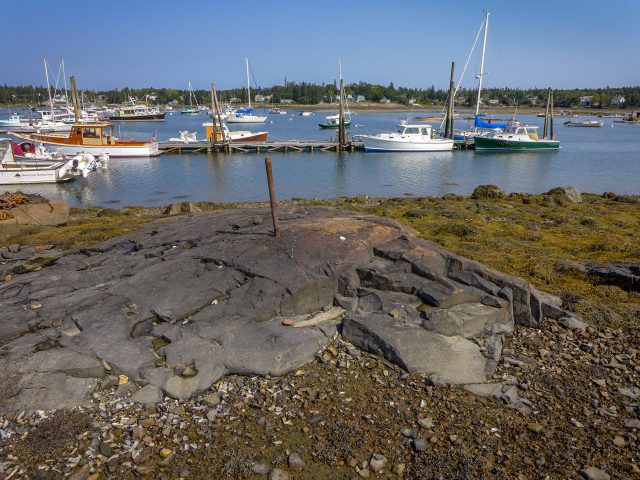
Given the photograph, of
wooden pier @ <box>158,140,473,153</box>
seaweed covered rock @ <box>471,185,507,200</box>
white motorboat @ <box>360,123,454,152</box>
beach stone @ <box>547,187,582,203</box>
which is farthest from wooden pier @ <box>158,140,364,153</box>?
beach stone @ <box>547,187,582,203</box>

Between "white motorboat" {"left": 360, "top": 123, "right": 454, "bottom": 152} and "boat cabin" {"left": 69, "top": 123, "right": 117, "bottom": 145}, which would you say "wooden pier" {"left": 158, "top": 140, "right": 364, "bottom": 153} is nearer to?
"white motorboat" {"left": 360, "top": 123, "right": 454, "bottom": 152}

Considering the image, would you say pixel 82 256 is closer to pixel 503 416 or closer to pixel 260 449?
pixel 260 449

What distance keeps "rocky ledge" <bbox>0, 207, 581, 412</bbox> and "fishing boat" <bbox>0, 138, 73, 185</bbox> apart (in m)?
24.2

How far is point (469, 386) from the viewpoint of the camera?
6.19 m

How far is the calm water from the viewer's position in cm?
2814

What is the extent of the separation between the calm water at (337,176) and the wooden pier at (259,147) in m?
1.13

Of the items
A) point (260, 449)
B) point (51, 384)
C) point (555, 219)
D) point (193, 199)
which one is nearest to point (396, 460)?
point (260, 449)

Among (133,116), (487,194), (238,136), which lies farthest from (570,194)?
(133,116)

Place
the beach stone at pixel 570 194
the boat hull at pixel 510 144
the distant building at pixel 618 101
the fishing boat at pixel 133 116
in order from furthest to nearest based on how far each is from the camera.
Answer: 1. the distant building at pixel 618 101
2. the fishing boat at pixel 133 116
3. the boat hull at pixel 510 144
4. the beach stone at pixel 570 194

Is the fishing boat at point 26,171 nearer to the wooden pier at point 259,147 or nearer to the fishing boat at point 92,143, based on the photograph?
the fishing boat at point 92,143

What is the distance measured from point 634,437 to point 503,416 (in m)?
1.47

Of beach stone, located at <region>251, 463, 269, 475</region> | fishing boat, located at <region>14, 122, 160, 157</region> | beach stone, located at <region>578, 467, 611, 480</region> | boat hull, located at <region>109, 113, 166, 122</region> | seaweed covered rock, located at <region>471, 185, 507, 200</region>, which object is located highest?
boat hull, located at <region>109, 113, 166, 122</region>

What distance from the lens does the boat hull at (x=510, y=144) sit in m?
48.8

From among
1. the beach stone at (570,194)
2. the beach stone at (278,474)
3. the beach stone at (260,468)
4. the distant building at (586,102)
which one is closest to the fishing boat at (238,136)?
the beach stone at (570,194)
